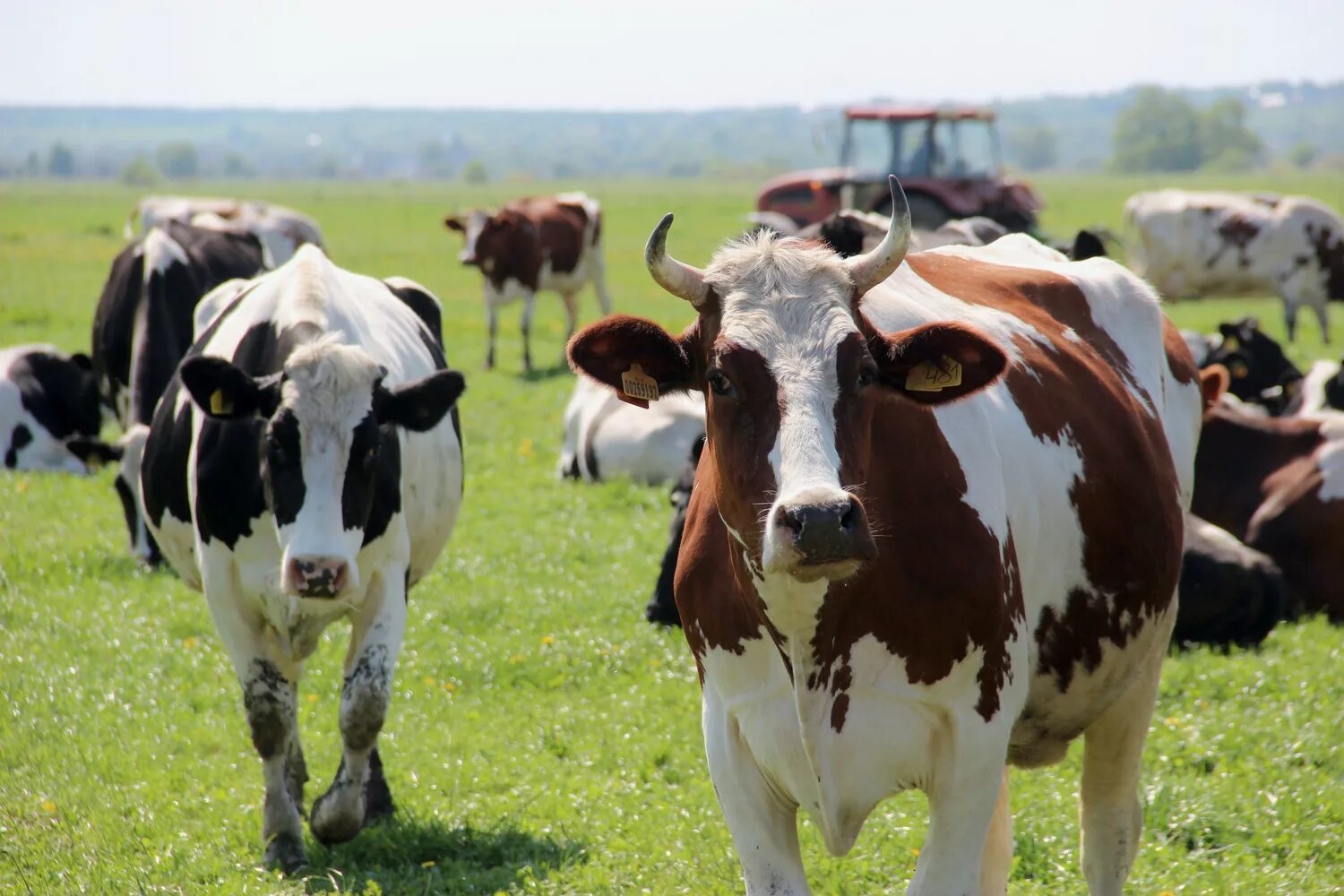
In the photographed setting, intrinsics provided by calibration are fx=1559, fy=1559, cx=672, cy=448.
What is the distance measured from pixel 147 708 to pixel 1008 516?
16.4 ft

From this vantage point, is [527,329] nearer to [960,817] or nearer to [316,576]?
[316,576]

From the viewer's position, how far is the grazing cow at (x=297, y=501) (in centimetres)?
559

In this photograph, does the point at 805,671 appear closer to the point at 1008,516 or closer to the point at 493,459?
the point at 1008,516

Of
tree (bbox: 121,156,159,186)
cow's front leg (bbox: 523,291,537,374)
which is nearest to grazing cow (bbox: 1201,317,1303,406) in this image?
cow's front leg (bbox: 523,291,537,374)

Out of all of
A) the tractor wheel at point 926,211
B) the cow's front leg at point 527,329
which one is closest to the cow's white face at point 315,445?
the cow's front leg at point 527,329

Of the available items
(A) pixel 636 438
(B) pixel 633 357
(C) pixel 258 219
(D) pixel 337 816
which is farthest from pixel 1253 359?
(C) pixel 258 219

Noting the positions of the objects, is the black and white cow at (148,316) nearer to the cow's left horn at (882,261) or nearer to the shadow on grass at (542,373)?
the shadow on grass at (542,373)

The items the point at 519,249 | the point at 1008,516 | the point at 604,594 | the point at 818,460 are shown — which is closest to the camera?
the point at 818,460

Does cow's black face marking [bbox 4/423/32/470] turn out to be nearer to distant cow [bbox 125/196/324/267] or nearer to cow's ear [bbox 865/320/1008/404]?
distant cow [bbox 125/196/324/267]

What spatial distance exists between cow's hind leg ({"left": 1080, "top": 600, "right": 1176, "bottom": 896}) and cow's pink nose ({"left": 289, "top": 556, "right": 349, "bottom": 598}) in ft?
8.65

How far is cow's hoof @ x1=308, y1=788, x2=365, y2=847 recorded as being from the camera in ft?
19.2

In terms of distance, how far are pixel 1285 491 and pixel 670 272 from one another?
7093 millimetres

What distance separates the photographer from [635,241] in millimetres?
51500

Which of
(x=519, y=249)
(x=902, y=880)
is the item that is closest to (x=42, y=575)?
(x=902, y=880)
